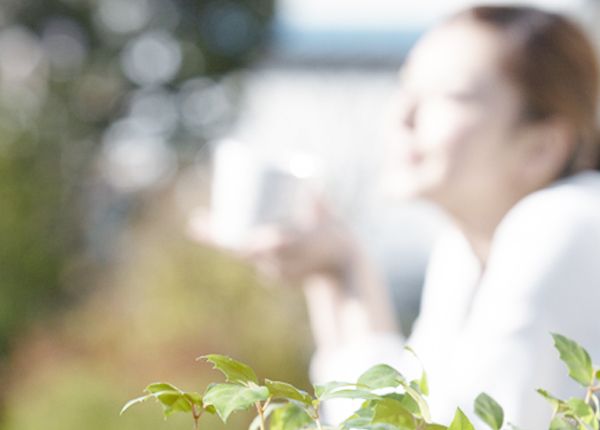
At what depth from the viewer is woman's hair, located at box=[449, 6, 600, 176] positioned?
1.33m

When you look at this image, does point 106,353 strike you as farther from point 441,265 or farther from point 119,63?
point 119,63

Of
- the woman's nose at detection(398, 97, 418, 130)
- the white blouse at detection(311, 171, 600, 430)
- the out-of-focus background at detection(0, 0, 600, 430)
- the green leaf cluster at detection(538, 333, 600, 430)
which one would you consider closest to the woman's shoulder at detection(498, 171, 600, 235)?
the white blouse at detection(311, 171, 600, 430)

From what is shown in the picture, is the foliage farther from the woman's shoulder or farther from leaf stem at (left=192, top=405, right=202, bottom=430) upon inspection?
leaf stem at (left=192, top=405, right=202, bottom=430)

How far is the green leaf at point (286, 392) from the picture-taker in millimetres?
692

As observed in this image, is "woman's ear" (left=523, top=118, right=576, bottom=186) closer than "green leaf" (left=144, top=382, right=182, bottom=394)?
No

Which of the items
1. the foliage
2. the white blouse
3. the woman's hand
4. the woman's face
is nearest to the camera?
the white blouse

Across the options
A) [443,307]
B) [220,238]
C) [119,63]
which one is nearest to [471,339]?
[443,307]

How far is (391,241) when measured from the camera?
861cm

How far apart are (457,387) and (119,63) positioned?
10163 millimetres

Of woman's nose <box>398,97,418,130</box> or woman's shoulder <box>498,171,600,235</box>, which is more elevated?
woman's shoulder <box>498,171,600,235</box>

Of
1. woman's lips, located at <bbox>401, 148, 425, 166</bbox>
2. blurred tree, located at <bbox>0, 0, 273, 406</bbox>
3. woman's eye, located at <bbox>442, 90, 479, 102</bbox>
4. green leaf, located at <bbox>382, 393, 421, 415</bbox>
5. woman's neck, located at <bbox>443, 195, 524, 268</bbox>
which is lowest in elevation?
blurred tree, located at <bbox>0, 0, 273, 406</bbox>

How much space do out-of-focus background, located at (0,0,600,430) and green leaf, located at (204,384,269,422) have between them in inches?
126

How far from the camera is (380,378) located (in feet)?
2.33

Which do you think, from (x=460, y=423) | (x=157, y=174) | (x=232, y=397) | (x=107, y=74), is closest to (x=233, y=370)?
(x=232, y=397)
